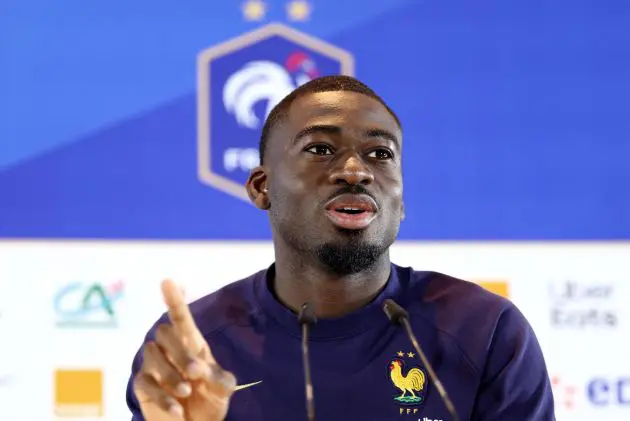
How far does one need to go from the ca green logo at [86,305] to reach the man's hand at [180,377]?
1.53 metres

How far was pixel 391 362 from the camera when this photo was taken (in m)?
1.70

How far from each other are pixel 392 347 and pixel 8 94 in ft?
6.37

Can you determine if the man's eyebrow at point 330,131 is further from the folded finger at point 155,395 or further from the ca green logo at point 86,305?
the ca green logo at point 86,305

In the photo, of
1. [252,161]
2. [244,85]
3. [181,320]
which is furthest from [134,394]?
[244,85]

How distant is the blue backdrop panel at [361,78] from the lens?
2986mm

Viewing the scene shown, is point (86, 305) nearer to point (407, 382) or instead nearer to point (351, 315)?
point (351, 315)

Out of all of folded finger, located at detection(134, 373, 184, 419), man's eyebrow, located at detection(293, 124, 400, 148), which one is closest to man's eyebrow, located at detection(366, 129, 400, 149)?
man's eyebrow, located at detection(293, 124, 400, 148)

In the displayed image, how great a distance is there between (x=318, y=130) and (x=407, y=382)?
1.81ft

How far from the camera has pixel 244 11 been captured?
3.07 metres

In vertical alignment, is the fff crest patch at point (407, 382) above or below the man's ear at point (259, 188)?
below

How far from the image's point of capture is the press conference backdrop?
2.92 metres

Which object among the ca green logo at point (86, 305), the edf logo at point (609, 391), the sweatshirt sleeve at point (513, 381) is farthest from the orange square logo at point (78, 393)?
the edf logo at point (609, 391)

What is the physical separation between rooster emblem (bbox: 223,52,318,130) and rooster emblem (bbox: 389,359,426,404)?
1.57 metres

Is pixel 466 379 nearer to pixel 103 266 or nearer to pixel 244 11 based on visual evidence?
pixel 103 266
